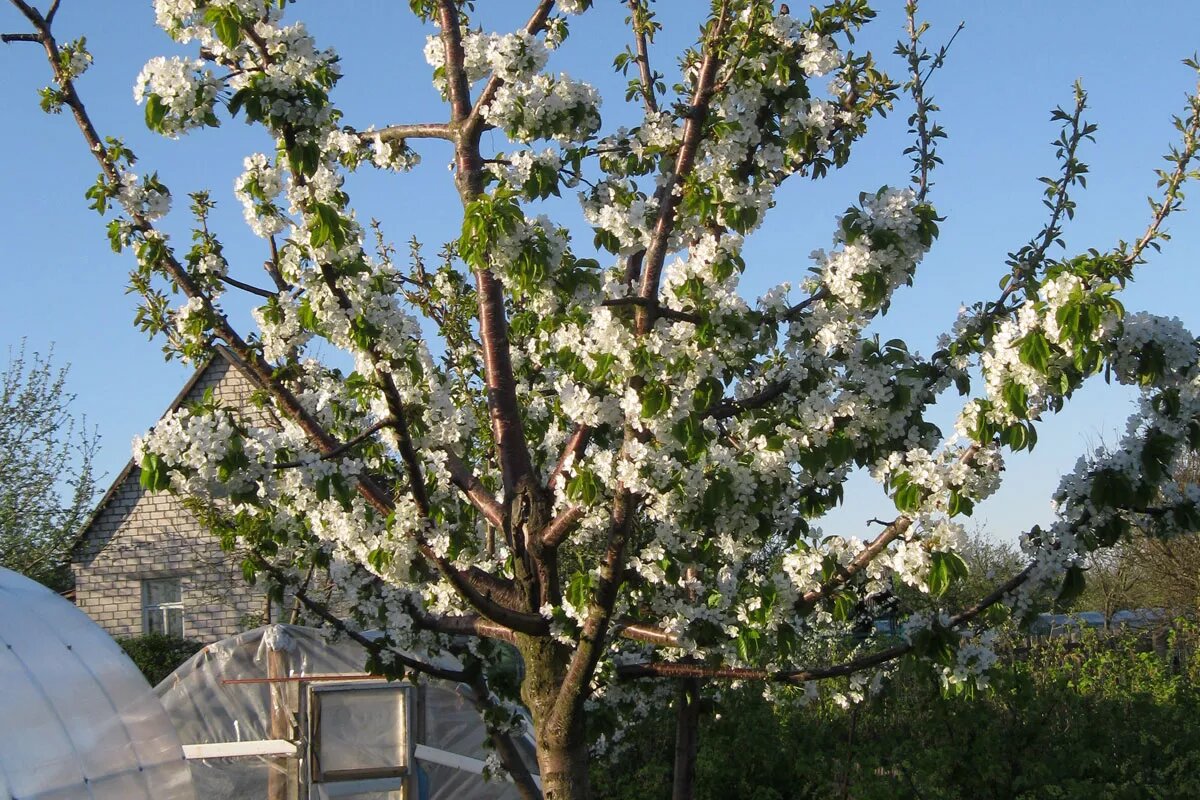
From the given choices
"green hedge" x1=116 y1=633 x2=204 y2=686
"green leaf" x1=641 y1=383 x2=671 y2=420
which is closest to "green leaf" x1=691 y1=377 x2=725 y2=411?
"green leaf" x1=641 y1=383 x2=671 y2=420

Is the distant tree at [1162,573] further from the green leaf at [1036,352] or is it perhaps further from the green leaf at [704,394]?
the green leaf at [704,394]

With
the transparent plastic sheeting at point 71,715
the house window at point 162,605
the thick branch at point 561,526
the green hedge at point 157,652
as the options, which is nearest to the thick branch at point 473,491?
the thick branch at point 561,526

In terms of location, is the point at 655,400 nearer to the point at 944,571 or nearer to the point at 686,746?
the point at 944,571

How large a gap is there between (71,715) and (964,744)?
218 inches

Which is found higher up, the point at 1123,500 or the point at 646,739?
the point at 1123,500

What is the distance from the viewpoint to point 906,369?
15.1 ft

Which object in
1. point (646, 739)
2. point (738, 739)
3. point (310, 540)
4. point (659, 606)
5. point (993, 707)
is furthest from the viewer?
point (646, 739)

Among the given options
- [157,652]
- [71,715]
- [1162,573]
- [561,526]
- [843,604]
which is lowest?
[71,715]

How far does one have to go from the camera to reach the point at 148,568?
22312 mm

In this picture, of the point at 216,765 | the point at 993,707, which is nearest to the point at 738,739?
the point at 993,707

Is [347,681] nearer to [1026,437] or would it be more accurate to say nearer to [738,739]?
[738,739]

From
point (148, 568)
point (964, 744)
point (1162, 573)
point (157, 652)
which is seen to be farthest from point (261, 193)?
point (148, 568)

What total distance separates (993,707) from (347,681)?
195 inches

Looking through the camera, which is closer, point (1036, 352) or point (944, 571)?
point (1036, 352)
